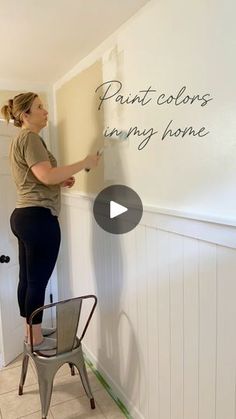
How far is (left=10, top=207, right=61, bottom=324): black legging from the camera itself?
1.71m

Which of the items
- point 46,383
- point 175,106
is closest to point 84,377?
point 46,383

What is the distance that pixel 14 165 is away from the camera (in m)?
1.77

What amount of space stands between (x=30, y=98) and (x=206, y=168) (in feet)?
3.52

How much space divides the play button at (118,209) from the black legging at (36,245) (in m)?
0.28

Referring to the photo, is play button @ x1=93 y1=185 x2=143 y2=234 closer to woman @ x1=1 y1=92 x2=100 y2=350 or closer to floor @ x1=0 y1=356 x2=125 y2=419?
woman @ x1=1 y1=92 x2=100 y2=350

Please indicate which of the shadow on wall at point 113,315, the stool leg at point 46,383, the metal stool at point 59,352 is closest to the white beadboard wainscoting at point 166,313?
the shadow on wall at point 113,315

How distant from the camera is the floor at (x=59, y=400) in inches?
70.5

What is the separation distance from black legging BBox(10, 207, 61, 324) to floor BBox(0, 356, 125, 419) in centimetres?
51

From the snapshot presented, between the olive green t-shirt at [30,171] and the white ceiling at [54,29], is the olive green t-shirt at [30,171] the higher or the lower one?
the lower one

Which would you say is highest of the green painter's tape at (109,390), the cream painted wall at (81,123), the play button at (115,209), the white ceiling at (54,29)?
the white ceiling at (54,29)

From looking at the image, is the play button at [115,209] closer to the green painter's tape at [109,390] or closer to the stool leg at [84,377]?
the stool leg at [84,377]

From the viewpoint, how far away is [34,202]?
1736 millimetres

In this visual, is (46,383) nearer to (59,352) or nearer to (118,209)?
(59,352)

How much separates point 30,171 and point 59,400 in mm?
1317
